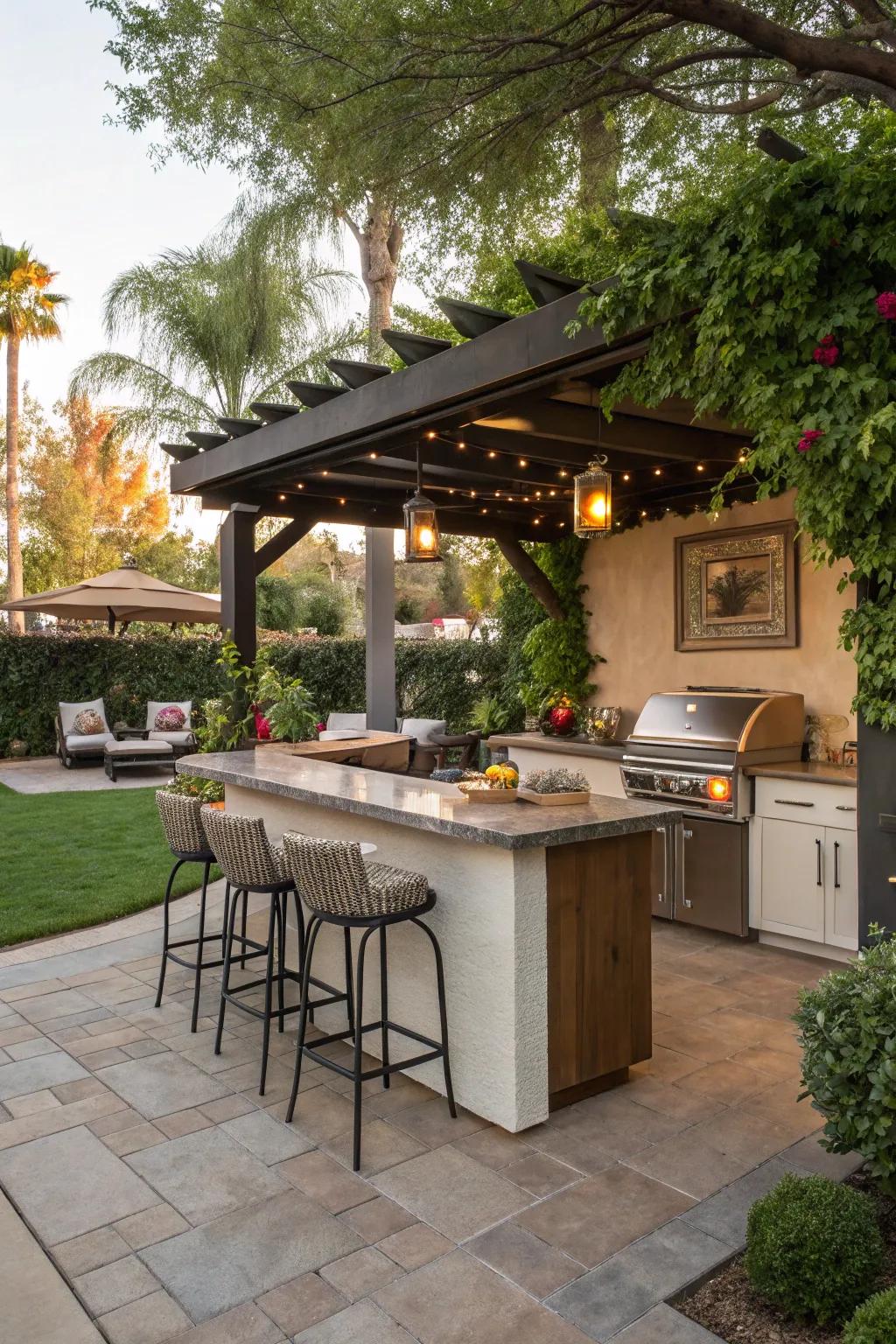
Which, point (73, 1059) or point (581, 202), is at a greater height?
point (581, 202)

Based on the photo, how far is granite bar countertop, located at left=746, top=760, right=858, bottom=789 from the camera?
471 cm

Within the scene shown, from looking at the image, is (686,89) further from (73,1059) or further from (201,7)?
(73,1059)

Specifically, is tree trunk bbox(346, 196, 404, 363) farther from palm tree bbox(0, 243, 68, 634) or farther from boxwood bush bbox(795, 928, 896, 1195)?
boxwood bush bbox(795, 928, 896, 1195)

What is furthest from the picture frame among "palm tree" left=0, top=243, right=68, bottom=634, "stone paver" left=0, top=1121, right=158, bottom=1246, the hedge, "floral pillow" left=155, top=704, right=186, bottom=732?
"palm tree" left=0, top=243, right=68, bottom=634

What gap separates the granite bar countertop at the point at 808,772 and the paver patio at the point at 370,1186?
4.18ft

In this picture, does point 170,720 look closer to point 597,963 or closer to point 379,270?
point 379,270

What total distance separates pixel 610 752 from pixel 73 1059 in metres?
3.63

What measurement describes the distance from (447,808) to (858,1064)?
1.51 meters

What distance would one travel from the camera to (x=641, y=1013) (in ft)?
11.1

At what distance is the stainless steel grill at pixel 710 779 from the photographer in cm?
511

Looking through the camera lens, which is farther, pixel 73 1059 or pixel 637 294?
pixel 73 1059

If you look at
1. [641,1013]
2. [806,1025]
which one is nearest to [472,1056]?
[641,1013]

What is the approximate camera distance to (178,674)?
518 inches

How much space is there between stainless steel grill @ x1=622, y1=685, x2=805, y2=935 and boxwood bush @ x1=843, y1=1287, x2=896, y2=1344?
3.33 meters
